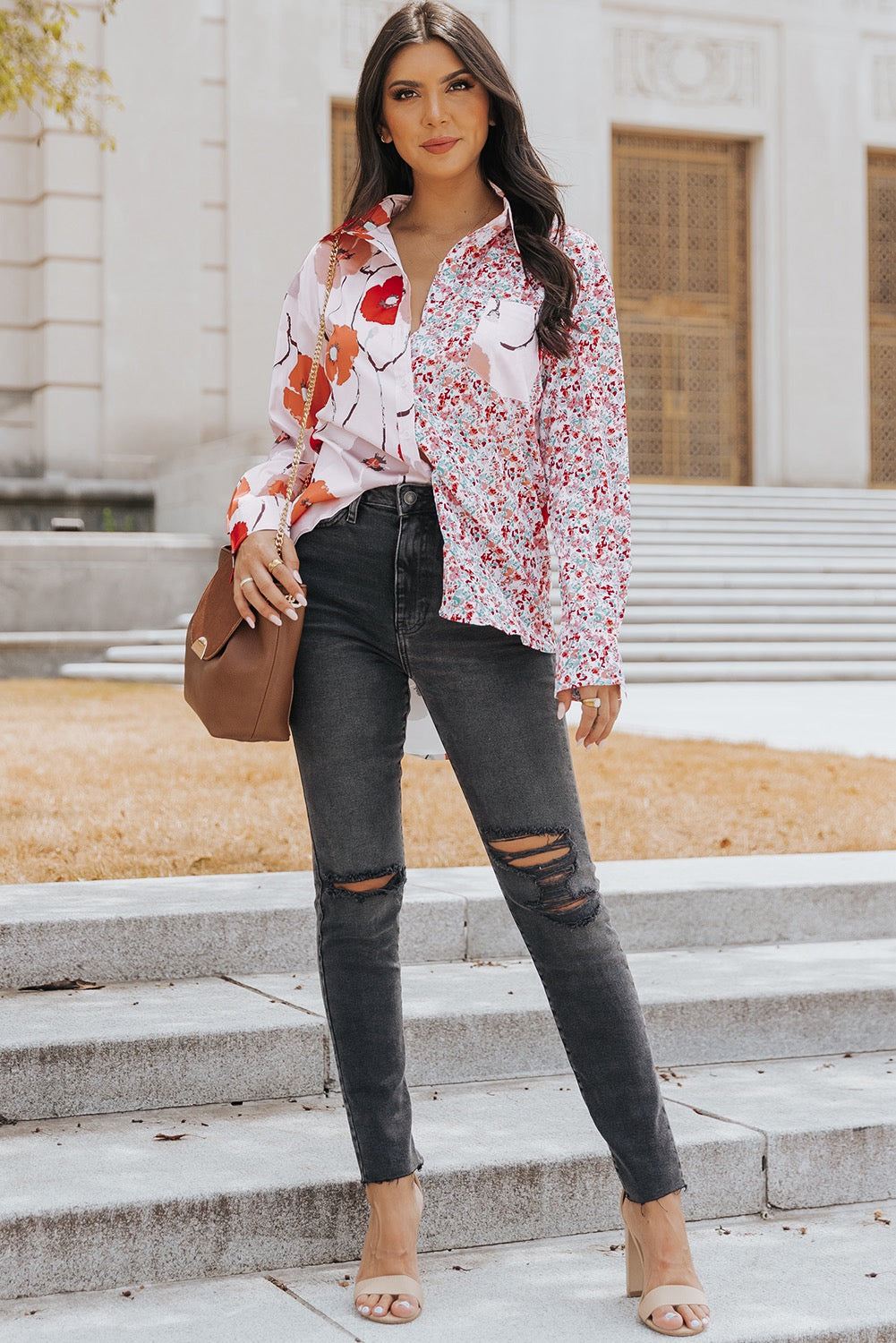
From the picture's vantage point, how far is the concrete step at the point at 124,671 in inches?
427

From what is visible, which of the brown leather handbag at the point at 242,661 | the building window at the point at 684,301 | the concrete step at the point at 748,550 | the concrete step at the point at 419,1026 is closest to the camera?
the brown leather handbag at the point at 242,661

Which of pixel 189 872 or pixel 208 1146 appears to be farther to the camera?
pixel 189 872

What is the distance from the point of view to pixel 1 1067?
3.03m

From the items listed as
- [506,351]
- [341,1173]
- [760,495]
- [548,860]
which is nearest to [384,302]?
[506,351]

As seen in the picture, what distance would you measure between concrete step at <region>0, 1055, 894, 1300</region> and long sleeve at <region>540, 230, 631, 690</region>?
108 centimetres

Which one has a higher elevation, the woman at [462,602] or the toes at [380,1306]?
the woman at [462,602]

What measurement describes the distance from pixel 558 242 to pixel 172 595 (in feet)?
33.0

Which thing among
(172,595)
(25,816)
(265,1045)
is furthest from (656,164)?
(265,1045)

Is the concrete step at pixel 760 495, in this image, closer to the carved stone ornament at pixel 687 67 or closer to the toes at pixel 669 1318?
the carved stone ornament at pixel 687 67

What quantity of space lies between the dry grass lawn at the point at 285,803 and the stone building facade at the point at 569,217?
8006 mm

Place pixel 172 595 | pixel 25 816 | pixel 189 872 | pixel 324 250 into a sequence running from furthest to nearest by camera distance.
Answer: pixel 172 595 → pixel 25 816 → pixel 189 872 → pixel 324 250

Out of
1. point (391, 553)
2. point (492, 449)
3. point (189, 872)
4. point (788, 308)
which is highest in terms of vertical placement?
point (788, 308)

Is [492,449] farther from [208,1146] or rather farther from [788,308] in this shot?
[788,308]

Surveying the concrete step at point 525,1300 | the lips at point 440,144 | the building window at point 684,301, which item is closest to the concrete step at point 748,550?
the building window at point 684,301
